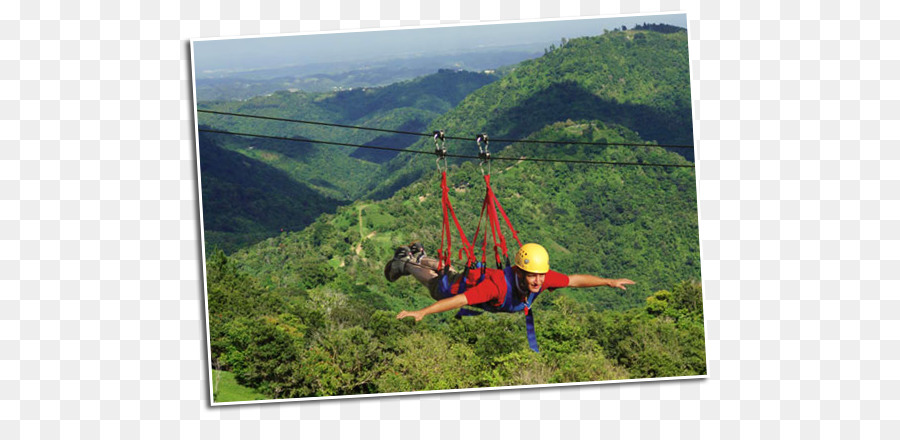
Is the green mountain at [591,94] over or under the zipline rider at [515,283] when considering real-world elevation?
over

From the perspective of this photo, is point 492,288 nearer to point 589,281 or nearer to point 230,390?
point 589,281

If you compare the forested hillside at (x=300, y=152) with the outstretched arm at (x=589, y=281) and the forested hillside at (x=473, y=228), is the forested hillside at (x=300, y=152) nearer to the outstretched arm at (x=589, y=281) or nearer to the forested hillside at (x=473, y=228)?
the forested hillside at (x=473, y=228)

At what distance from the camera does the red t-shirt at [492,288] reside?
9773 millimetres

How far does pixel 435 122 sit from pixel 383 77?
122 ft

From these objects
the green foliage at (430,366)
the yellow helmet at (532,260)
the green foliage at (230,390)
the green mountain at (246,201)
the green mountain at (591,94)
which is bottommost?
the green foliage at (430,366)

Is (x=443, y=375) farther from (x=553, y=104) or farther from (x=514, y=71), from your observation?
(x=514, y=71)

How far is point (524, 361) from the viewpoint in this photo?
19906 mm

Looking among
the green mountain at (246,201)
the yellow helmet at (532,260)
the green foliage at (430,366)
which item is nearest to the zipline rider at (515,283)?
the yellow helmet at (532,260)

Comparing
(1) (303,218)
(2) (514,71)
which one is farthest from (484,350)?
(2) (514,71)

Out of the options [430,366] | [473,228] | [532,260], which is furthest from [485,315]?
[473,228]

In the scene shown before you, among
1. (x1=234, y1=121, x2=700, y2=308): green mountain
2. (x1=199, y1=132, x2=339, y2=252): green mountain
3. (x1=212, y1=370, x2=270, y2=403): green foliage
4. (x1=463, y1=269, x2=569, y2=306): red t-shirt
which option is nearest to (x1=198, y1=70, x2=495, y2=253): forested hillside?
(x1=199, y1=132, x2=339, y2=252): green mountain

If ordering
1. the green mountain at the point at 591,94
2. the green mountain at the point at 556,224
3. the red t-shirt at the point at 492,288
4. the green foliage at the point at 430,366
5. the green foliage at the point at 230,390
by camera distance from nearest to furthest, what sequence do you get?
the red t-shirt at the point at 492,288 → the green foliage at the point at 230,390 → the green foliage at the point at 430,366 → the green mountain at the point at 556,224 → the green mountain at the point at 591,94

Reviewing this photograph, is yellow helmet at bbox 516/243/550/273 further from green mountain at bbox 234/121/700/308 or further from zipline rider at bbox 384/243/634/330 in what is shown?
green mountain at bbox 234/121/700/308

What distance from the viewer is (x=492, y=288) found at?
9938 millimetres
